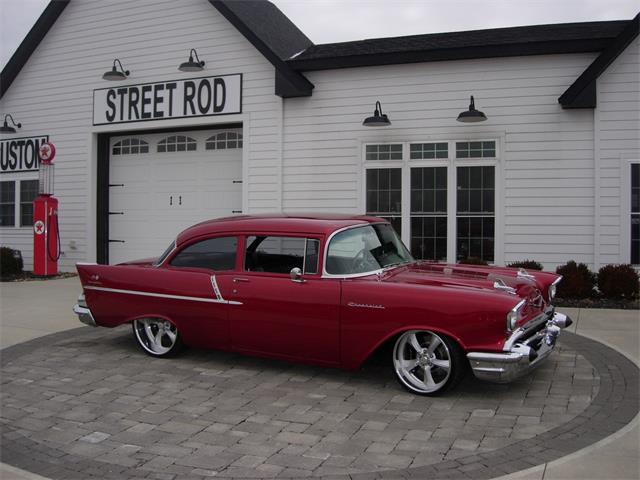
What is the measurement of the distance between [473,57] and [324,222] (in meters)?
6.24

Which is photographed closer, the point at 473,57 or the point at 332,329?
the point at 332,329

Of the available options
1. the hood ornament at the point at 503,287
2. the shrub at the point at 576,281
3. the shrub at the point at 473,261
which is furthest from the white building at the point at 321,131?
the hood ornament at the point at 503,287

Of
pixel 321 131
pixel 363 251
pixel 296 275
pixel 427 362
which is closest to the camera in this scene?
pixel 427 362

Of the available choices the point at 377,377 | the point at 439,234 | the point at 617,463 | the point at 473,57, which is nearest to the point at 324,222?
the point at 377,377

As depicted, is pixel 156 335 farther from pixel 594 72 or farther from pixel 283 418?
pixel 594 72

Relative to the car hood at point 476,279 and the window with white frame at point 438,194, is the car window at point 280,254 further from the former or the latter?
the window with white frame at point 438,194

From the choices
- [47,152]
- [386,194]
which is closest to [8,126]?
[47,152]

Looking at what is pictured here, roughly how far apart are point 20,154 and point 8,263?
288 centimetres

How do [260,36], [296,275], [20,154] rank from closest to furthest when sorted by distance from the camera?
1. [296,275]
2. [260,36]
3. [20,154]

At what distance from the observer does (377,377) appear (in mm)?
5422

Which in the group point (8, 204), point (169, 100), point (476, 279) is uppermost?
point (169, 100)

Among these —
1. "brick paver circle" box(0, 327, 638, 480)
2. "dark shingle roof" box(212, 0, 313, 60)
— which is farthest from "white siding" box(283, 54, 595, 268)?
"brick paver circle" box(0, 327, 638, 480)

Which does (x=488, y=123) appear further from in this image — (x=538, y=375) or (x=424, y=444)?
(x=424, y=444)

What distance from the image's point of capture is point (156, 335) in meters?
6.21
